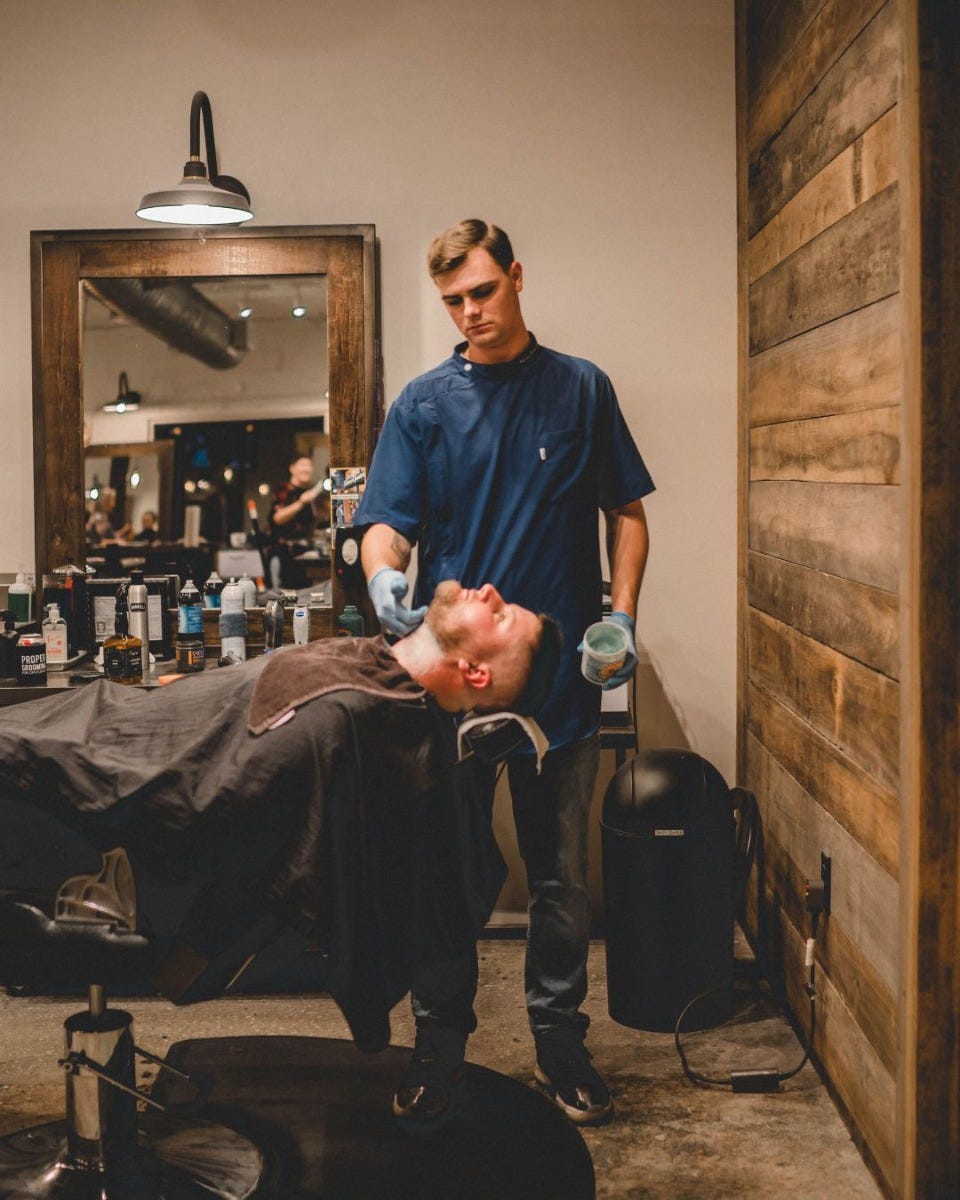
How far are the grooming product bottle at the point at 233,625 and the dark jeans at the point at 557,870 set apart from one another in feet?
3.34

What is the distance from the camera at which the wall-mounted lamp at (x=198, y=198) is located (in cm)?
295

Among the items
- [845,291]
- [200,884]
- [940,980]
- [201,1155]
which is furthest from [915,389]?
[201,1155]

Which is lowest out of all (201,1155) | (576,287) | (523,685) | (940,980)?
(201,1155)

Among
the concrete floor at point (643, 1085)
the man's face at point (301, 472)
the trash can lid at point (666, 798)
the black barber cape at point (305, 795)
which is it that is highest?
the man's face at point (301, 472)

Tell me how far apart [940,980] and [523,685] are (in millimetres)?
829

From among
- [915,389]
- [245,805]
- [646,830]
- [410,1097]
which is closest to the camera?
[245,805]

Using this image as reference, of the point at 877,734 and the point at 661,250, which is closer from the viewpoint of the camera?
the point at 877,734

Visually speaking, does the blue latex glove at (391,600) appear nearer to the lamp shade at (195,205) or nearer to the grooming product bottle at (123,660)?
the grooming product bottle at (123,660)

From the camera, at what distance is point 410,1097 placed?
2.28 meters

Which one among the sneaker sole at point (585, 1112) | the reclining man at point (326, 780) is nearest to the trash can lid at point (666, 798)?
the sneaker sole at point (585, 1112)

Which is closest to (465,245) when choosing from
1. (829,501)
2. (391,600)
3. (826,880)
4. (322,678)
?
(391,600)

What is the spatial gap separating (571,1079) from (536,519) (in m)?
1.10

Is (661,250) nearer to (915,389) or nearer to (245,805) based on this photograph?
(915,389)

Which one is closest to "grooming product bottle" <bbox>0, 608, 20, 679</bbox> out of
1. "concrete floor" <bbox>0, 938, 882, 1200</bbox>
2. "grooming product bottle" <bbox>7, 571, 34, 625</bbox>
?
"grooming product bottle" <bbox>7, 571, 34, 625</bbox>
